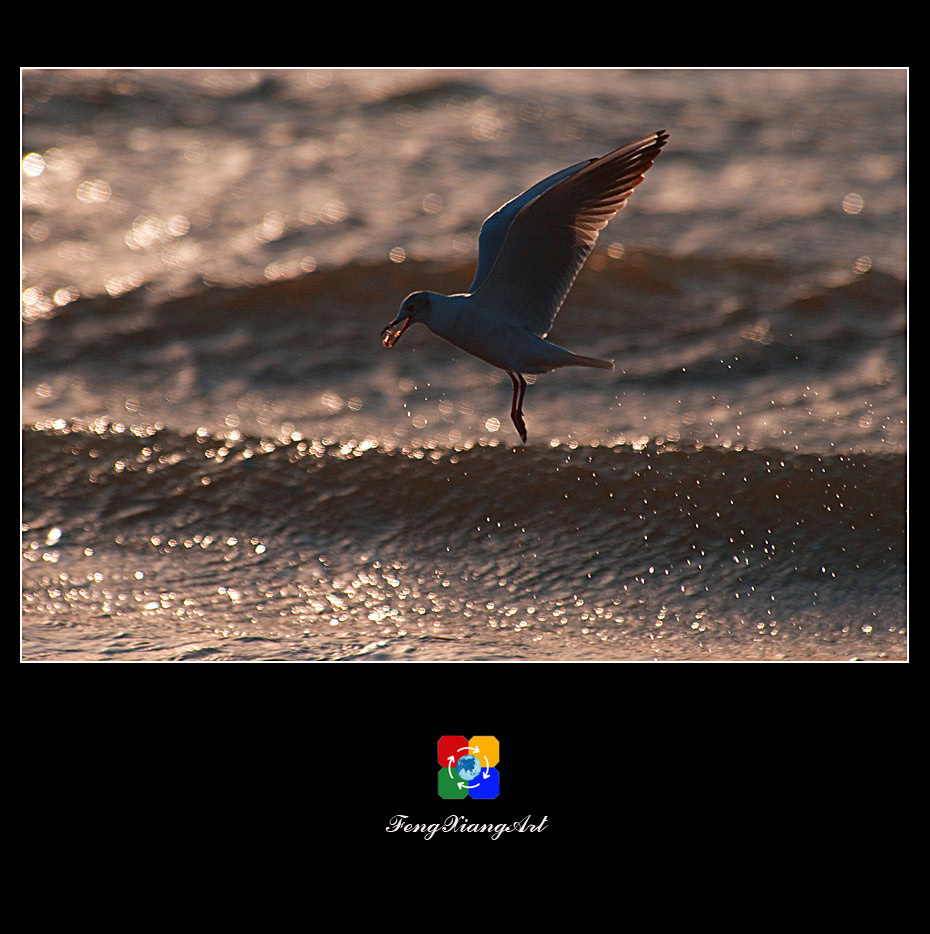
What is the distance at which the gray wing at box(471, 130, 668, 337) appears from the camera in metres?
3.36

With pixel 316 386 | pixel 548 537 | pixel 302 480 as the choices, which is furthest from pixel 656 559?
pixel 316 386

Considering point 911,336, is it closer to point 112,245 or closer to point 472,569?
point 472,569

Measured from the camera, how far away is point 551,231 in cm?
A: 348

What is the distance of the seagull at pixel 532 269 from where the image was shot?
3375 mm

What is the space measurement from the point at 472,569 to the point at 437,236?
8.79 ft

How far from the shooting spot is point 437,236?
6.53 meters
